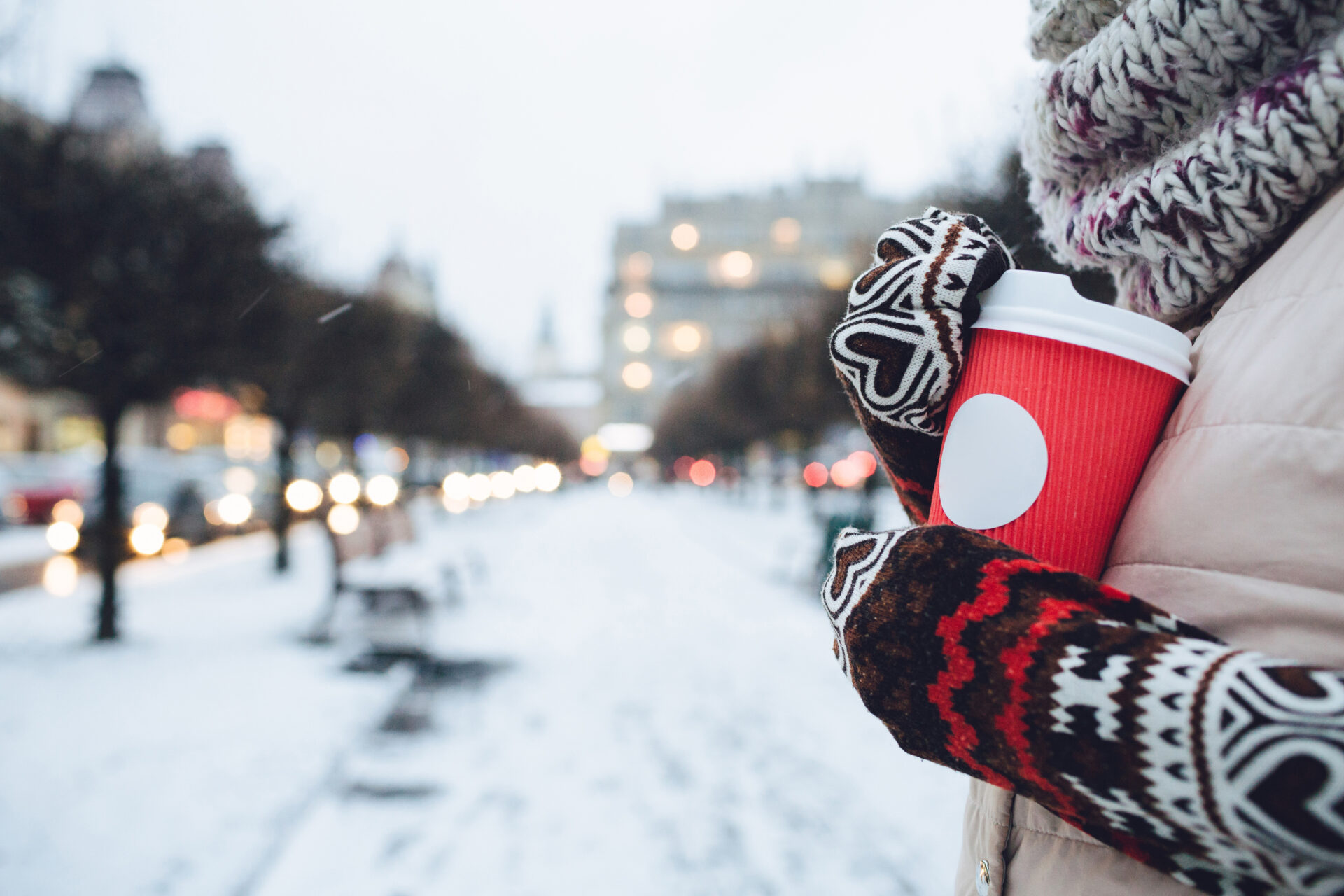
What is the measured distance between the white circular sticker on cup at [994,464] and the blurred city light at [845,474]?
17683 millimetres

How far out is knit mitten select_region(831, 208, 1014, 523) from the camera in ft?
2.85

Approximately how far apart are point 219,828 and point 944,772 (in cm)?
349

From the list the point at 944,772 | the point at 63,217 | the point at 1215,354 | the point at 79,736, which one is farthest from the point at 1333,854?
the point at 63,217

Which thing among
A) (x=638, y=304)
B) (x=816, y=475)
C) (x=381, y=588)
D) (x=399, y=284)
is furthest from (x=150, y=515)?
(x=638, y=304)

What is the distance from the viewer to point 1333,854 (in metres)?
0.52

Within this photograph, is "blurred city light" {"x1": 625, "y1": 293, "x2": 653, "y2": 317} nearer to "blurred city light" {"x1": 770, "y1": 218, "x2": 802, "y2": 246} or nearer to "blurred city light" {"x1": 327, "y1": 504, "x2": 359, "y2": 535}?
"blurred city light" {"x1": 770, "y1": 218, "x2": 802, "y2": 246}

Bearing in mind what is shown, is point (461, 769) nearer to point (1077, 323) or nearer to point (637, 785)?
point (637, 785)

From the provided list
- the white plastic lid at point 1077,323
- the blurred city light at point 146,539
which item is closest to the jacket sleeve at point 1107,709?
the white plastic lid at point 1077,323

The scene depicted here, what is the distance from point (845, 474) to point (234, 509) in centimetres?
1593

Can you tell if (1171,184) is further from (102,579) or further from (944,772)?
(102,579)

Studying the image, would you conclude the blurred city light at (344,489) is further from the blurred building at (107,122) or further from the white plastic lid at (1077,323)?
the white plastic lid at (1077,323)

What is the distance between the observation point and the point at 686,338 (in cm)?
8556

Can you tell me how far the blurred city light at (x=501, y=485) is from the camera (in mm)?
30656

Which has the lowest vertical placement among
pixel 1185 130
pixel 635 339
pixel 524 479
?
pixel 524 479
